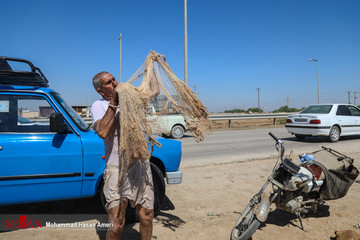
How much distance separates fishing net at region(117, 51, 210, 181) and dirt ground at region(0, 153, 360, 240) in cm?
139

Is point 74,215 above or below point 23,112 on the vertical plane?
below

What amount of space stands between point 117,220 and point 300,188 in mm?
2361

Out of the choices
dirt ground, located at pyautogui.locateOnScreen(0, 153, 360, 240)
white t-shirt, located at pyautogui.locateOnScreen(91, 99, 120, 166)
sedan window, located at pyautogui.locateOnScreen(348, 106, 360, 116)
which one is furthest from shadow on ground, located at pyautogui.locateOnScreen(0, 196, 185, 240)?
sedan window, located at pyautogui.locateOnScreen(348, 106, 360, 116)

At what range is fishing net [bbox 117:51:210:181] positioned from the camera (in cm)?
216

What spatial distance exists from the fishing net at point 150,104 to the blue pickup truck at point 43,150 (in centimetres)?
107

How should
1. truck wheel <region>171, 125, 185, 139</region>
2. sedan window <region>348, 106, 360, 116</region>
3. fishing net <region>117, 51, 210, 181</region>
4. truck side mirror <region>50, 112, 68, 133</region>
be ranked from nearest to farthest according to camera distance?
fishing net <region>117, 51, 210, 181</region>
truck side mirror <region>50, 112, 68, 133</region>
sedan window <region>348, 106, 360, 116</region>
truck wheel <region>171, 125, 185, 139</region>

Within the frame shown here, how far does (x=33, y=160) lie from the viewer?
3.05 metres

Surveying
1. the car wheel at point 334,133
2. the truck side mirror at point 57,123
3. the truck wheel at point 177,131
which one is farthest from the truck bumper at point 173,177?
the car wheel at point 334,133

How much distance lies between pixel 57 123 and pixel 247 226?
2.63 m

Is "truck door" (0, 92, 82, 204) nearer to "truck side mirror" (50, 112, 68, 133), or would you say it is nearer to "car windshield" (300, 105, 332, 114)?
"truck side mirror" (50, 112, 68, 133)

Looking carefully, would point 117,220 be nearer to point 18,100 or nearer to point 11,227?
point 11,227

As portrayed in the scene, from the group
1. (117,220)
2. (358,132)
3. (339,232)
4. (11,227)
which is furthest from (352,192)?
(358,132)

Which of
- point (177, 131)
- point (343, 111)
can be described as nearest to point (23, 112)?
point (177, 131)

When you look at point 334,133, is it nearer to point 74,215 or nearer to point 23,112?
point 74,215
